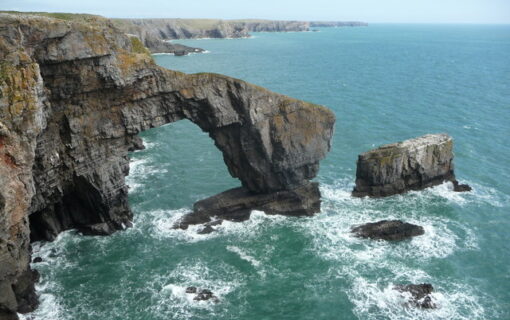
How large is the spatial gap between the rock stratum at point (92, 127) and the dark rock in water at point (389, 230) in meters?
7.95

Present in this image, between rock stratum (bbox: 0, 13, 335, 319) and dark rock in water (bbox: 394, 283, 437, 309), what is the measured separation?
15.6 meters

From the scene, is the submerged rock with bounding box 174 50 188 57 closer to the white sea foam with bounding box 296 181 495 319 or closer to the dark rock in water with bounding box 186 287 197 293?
the white sea foam with bounding box 296 181 495 319

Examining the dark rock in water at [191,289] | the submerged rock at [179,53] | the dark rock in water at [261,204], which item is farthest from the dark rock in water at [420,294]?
the submerged rock at [179,53]

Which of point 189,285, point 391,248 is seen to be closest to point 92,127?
point 189,285

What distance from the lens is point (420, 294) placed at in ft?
109

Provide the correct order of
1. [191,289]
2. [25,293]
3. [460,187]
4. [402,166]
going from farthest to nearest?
[460,187]
[402,166]
[191,289]
[25,293]

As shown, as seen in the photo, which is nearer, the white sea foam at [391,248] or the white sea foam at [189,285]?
the white sea foam at [189,285]

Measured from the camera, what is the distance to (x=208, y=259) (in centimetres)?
3788

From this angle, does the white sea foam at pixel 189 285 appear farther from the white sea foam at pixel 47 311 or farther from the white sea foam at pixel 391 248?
the white sea foam at pixel 391 248

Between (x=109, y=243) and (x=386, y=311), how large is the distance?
25.0 meters

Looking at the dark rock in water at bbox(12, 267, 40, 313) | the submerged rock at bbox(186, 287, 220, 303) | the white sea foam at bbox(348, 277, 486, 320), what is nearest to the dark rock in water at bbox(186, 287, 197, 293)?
the submerged rock at bbox(186, 287, 220, 303)

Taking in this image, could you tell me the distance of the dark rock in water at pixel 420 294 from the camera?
32.5 meters

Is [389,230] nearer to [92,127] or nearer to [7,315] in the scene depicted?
[92,127]

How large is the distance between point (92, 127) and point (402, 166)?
112 ft
